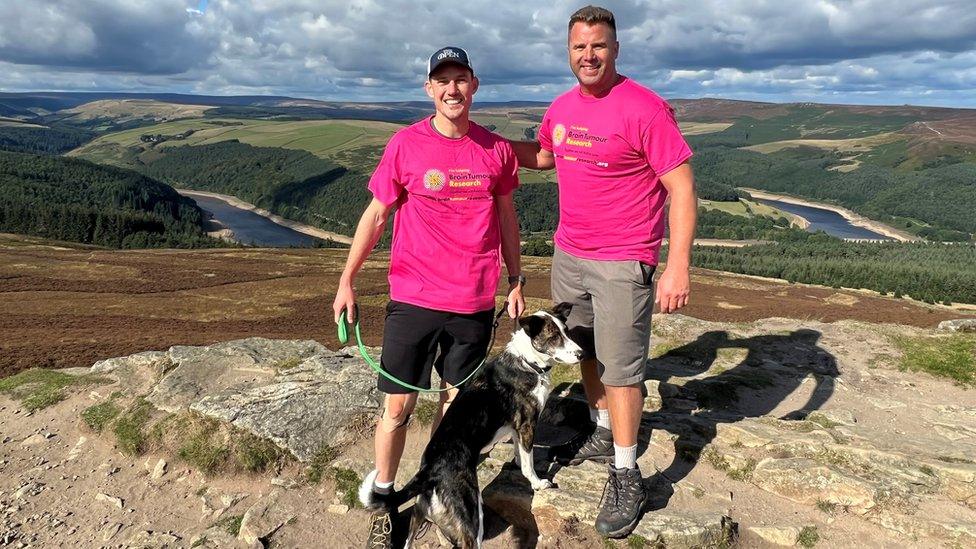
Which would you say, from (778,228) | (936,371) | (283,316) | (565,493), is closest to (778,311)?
(936,371)

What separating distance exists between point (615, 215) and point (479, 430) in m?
2.71

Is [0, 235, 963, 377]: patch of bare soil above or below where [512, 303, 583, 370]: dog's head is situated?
below

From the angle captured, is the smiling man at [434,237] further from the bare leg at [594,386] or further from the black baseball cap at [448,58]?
the bare leg at [594,386]

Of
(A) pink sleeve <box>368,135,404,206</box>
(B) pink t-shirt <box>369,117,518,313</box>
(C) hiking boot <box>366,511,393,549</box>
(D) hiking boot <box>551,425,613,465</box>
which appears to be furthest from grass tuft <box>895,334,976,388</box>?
(A) pink sleeve <box>368,135,404,206</box>

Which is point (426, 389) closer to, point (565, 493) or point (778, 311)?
point (565, 493)

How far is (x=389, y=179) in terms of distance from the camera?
524cm

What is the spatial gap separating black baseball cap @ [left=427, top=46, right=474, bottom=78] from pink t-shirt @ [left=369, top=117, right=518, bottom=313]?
57 centimetres

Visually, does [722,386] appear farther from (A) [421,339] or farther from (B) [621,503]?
(A) [421,339]

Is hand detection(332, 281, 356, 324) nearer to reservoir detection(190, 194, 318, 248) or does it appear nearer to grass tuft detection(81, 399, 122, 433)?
grass tuft detection(81, 399, 122, 433)

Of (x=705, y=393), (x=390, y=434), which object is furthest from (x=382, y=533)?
(x=705, y=393)

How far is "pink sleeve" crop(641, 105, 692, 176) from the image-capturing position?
507 cm

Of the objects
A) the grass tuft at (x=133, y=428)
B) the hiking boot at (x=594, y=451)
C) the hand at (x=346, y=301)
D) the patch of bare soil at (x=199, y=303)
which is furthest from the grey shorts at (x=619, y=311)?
the patch of bare soil at (x=199, y=303)

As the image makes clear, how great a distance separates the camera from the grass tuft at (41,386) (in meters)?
9.69

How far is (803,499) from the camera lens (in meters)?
6.74
